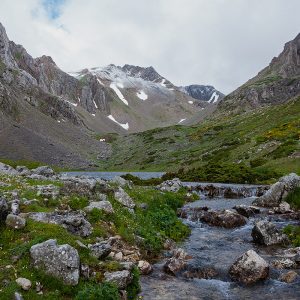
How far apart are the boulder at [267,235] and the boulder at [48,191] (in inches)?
544

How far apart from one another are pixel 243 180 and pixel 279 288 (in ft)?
175

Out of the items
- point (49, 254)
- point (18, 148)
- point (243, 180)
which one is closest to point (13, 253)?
point (49, 254)

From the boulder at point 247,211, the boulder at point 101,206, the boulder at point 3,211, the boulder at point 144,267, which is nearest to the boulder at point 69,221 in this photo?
the boulder at point 3,211

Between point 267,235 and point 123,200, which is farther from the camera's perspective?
point 123,200

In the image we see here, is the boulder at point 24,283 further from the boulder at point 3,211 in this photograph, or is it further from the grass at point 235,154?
the grass at point 235,154

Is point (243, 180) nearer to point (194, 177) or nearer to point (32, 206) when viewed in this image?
point (194, 177)

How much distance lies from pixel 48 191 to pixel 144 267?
9786 millimetres

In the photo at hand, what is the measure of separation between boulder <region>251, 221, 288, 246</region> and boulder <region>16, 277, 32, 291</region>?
1620 centimetres

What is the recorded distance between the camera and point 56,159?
150125 mm

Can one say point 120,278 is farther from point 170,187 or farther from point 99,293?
point 170,187

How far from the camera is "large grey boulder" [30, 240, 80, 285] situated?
1535 centimetres

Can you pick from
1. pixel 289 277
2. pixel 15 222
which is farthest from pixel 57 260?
pixel 289 277

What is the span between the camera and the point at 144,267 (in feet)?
64.6

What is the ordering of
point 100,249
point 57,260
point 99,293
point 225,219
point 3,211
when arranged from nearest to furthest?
point 99,293
point 57,260
point 3,211
point 100,249
point 225,219
